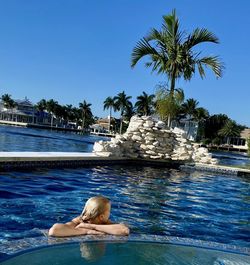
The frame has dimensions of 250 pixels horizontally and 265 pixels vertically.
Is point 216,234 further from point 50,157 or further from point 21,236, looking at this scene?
point 50,157

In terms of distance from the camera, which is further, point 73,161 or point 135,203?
point 73,161

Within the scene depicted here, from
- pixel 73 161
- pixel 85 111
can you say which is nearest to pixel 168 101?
pixel 73 161

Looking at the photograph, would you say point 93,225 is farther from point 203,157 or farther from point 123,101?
point 123,101

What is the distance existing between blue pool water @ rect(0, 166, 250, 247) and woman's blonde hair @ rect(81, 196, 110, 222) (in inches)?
39.9

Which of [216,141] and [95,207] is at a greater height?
[216,141]

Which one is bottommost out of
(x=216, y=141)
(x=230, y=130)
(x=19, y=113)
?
(x=216, y=141)

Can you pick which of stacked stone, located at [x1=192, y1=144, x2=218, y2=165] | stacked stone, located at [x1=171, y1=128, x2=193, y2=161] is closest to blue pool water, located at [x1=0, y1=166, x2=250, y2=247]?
stacked stone, located at [x1=192, y1=144, x2=218, y2=165]

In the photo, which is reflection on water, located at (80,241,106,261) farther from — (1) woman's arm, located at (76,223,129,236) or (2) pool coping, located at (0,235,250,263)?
(1) woman's arm, located at (76,223,129,236)

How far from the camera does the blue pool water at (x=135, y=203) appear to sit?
612 cm

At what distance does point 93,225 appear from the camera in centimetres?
428

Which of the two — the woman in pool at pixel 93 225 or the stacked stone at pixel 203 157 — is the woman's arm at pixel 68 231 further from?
the stacked stone at pixel 203 157

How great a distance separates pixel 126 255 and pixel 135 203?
4245 mm

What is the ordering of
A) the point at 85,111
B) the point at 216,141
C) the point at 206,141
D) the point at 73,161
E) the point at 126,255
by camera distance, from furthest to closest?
1. the point at 85,111
2. the point at 216,141
3. the point at 206,141
4. the point at 73,161
5. the point at 126,255

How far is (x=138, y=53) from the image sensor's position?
17.4 meters
